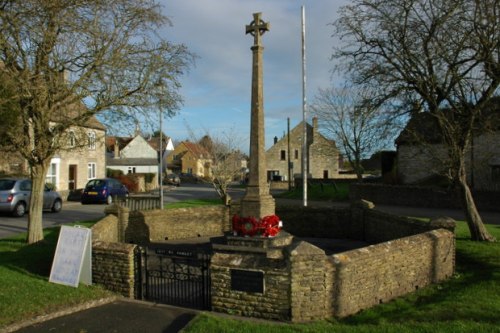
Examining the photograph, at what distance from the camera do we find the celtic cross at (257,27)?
1183 cm

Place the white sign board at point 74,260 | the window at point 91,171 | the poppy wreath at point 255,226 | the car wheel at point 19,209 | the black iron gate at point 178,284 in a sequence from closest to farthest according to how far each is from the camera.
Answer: the black iron gate at point 178,284
the white sign board at point 74,260
the poppy wreath at point 255,226
the car wheel at point 19,209
the window at point 91,171

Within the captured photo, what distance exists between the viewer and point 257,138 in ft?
38.8

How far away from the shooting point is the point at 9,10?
10438mm

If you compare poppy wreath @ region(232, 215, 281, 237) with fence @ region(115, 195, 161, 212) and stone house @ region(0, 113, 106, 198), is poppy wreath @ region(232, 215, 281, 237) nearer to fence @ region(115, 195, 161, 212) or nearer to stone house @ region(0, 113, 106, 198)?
fence @ region(115, 195, 161, 212)

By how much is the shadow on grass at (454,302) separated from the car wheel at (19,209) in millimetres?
17211

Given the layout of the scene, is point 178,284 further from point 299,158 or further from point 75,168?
point 299,158

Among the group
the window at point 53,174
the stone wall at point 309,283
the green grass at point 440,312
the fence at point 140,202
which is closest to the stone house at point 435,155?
the green grass at point 440,312

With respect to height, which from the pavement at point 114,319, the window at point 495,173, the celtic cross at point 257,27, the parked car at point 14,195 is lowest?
the pavement at point 114,319

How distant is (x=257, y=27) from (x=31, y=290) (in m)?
8.05

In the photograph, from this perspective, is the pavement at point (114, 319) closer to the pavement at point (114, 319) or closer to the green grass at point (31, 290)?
the pavement at point (114, 319)

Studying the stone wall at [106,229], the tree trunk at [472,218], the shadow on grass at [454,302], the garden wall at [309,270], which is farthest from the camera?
the tree trunk at [472,218]

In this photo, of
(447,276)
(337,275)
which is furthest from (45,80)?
(447,276)

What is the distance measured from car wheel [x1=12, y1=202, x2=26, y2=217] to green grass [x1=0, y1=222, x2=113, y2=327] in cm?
970

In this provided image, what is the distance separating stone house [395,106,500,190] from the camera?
13.6m
